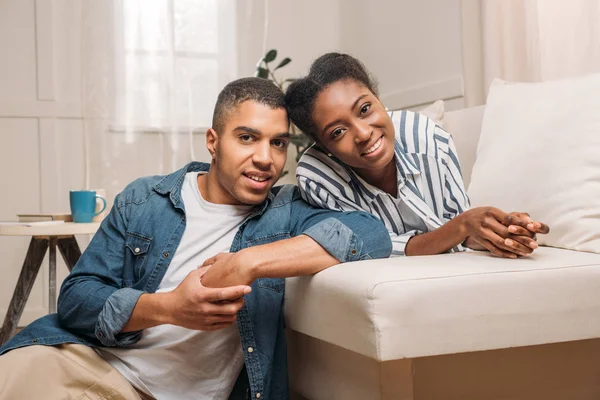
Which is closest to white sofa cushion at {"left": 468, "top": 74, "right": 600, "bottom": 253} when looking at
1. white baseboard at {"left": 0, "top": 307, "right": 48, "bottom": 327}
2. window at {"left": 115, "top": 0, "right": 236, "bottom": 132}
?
window at {"left": 115, "top": 0, "right": 236, "bottom": 132}

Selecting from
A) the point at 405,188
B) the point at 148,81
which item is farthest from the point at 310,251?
the point at 148,81

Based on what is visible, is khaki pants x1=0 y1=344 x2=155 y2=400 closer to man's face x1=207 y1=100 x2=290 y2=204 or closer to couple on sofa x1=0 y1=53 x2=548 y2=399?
couple on sofa x1=0 y1=53 x2=548 y2=399

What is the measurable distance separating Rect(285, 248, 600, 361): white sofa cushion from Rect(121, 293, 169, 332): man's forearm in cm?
27

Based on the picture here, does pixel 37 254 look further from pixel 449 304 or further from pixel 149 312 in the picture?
pixel 449 304

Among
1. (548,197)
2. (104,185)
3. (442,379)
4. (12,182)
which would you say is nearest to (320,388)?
(442,379)

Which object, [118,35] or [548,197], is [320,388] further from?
[118,35]

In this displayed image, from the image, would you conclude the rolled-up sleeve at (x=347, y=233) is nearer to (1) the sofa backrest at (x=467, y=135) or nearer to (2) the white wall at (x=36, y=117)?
(1) the sofa backrest at (x=467, y=135)

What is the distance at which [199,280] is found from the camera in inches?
49.4

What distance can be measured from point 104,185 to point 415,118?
85.4 inches

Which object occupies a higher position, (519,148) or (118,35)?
(118,35)

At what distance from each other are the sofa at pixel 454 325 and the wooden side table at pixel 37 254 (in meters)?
1.24

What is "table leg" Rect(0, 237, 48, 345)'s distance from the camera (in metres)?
2.53

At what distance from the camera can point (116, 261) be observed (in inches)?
55.9

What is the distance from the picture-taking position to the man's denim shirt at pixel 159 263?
4.38 feet
